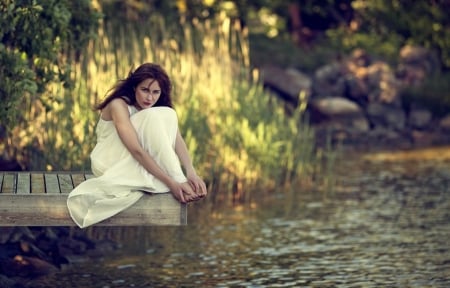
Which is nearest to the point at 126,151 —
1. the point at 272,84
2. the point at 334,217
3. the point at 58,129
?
the point at 58,129

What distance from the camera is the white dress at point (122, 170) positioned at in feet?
25.2

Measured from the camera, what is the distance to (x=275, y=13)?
2755cm

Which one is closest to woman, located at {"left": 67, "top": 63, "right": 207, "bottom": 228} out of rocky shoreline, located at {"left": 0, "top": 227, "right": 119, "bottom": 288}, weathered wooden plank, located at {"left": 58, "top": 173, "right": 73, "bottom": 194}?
weathered wooden plank, located at {"left": 58, "top": 173, "right": 73, "bottom": 194}

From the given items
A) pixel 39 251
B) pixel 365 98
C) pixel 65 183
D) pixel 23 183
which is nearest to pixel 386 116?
pixel 365 98

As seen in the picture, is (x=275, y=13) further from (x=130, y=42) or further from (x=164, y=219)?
(x=164, y=219)

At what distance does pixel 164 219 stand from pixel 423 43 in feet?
62.0

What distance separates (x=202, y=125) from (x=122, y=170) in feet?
18.8

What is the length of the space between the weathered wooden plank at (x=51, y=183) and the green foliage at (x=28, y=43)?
1.14 meters

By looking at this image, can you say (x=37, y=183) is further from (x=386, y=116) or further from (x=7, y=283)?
(x=386, y=116)

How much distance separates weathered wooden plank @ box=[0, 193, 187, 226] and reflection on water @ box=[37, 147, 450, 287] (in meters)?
1.47

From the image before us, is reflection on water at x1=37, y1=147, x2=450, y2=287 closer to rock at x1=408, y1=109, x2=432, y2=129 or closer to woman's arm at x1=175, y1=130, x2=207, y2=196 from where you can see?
woman's arm at x1=175, y1=130, x2=207, y2=196

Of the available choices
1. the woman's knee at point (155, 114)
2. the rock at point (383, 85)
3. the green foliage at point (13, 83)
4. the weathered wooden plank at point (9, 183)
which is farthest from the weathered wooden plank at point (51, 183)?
the rock at point (383, 85)

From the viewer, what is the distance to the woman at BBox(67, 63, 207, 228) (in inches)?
303

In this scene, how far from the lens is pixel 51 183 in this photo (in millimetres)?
8445
